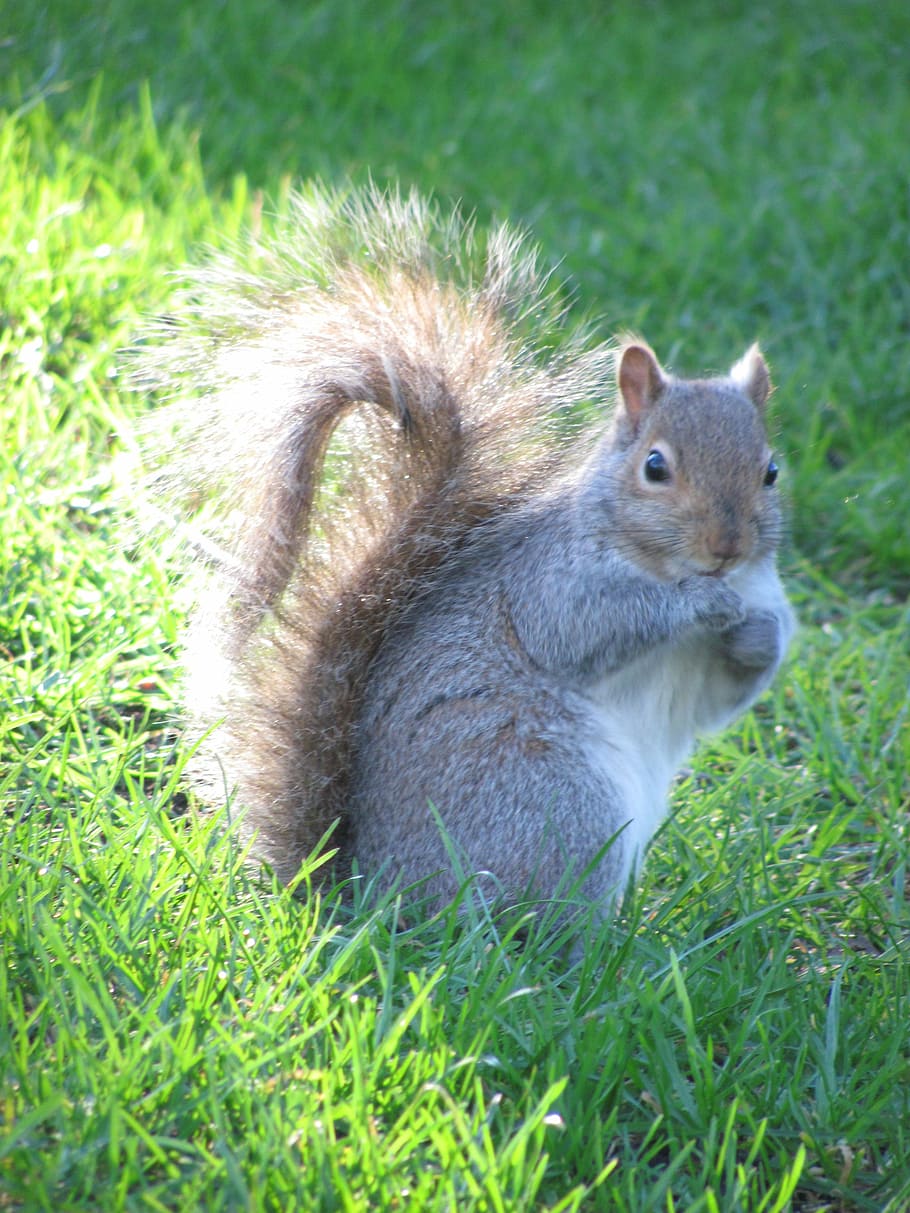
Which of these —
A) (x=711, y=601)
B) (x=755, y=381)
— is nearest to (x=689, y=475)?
(x=711, y=601)

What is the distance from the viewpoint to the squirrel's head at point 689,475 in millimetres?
1862

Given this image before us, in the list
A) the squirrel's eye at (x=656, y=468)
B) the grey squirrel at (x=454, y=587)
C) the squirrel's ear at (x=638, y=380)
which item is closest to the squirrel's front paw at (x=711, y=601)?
the grey squirrel at (x=454, y=587)

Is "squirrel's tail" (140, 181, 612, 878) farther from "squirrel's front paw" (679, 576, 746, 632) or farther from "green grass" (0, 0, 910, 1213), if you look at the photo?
"squirrel's front paw" (679, 576, 746, 632)

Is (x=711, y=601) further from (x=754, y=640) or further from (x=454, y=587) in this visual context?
(x=454, y=587)

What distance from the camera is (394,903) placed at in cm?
172

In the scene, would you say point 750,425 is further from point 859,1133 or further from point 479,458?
point 859,1133

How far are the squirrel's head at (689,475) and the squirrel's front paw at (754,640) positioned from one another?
0.32 feet

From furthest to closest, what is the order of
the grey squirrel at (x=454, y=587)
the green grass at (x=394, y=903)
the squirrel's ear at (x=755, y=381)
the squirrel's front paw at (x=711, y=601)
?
the squirrel's ear at (x=755, y=381) < the squirrel's front paw at (x=711, y=601) < the grey squirrel at (x=454, y=587) < the green grass at (x=394, y=903)

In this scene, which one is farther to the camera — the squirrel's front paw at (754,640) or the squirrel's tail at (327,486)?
the squirrel's front paw at (754,640)

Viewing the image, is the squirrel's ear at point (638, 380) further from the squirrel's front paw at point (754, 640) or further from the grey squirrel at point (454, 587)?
the squirrel's front paw at point (754, 640)

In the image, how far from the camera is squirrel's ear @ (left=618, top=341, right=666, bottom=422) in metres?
1.97

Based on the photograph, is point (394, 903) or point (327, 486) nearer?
point (394, 903)

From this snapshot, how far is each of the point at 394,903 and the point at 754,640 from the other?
668mm

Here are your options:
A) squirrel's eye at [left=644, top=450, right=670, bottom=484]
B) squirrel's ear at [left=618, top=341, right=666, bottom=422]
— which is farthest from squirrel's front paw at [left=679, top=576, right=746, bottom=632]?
squirrel's ear at [left=618, top=341, right=666, bottom=422]
